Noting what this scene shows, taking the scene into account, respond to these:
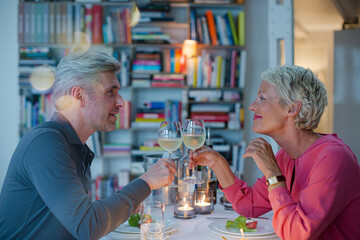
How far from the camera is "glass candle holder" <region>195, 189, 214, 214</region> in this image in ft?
5.33

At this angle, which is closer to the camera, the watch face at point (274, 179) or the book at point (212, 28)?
the watch face at point (274, 179)

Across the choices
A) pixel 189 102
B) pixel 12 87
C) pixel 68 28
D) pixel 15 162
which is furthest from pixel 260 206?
pixel 12 87

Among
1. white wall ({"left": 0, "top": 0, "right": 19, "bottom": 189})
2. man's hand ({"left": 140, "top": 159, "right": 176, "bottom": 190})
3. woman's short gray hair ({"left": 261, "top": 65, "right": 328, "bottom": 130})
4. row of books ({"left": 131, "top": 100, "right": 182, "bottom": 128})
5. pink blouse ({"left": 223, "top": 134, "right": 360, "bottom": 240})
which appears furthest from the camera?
white wall ({"left": 0, "top": 0, "right": 19, "bottom": 189})

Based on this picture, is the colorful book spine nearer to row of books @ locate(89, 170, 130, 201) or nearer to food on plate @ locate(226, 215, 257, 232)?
row of books @ locate(89, 170, 130, 201)

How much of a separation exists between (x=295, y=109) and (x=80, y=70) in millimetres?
808

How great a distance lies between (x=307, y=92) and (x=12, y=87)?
147 inches

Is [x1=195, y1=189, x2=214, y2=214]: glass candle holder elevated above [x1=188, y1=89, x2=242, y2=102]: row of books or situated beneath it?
situated beneath

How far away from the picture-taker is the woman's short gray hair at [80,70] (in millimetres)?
1326

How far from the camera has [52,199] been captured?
42.8 inches

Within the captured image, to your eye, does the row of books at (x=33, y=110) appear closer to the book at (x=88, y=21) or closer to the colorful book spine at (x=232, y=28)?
the book at (x=88, y=21)

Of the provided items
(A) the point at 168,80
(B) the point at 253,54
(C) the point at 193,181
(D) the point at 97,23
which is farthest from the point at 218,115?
(C) the point at 193,181

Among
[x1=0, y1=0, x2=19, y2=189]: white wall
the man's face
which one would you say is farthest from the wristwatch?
[x1=0, y1=0, x2=19, y2=189]: white wall

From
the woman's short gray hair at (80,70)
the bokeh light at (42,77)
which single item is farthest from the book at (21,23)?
the woman's short gray hair at (80,70)

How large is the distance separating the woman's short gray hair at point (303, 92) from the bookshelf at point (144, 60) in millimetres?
2592
